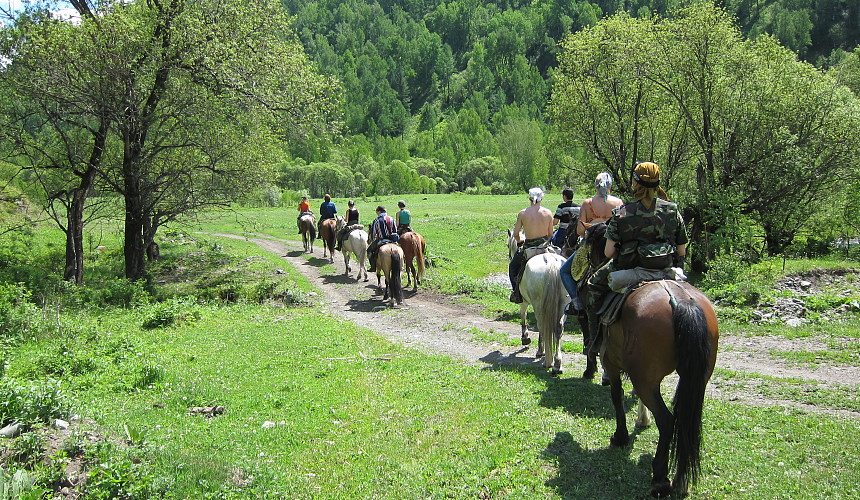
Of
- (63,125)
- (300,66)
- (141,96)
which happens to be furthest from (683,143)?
(63,125)

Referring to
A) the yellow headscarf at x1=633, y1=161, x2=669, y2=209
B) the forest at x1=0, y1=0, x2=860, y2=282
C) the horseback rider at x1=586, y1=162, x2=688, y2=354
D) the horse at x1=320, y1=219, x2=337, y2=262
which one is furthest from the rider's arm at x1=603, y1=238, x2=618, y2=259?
the horse at x1=320, y1=219, x2=337, y2=262

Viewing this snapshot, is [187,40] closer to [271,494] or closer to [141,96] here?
[141,96]

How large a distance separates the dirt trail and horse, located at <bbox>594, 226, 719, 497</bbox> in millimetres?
3355

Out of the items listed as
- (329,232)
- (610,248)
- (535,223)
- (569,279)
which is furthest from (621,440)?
(329,232)

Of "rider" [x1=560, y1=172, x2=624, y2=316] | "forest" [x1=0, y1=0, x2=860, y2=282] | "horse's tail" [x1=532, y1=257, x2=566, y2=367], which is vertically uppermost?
"forest" [x1=0, y1=0, x2=860, y2=282]

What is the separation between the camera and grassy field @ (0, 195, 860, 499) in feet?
19.7

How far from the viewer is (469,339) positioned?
14133 mm

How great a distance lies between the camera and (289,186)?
112562mm

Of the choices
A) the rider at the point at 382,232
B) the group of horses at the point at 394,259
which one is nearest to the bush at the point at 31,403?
the group of horses at the point at 394,259

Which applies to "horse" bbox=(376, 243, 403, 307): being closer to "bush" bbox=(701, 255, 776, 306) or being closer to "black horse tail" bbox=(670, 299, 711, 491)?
"bush" bbox=(701, 255, 776, 306)

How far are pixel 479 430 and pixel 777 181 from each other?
69.6 feet

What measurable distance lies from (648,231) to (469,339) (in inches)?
307

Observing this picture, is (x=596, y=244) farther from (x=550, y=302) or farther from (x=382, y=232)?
(x=382, y=232)

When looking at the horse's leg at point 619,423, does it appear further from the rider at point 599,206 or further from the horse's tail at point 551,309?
the horse's tail at point 551,309
